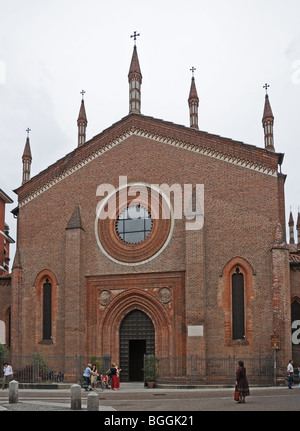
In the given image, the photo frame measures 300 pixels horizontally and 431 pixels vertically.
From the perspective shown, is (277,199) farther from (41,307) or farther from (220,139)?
(41,307)

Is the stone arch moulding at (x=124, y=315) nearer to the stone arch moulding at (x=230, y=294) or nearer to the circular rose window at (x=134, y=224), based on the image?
the circular rose window at (x=134, y=224)

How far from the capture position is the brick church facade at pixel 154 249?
93.4ft

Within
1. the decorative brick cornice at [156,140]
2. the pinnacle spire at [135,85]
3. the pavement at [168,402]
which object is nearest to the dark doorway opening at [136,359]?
the pavement at [168,402]

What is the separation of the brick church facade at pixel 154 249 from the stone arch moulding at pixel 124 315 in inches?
2.2

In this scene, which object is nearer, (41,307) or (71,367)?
(71,367)

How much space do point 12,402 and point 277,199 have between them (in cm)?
1605

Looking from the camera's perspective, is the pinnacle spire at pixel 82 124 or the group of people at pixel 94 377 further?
the pinnacle spire at pixel 82 124

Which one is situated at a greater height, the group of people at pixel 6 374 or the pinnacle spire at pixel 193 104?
the pinnacle spire at pixel 193 104

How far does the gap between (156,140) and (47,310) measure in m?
11.0

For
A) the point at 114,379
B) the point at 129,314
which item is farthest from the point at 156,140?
the point at 114,379

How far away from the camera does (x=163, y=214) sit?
30.7m

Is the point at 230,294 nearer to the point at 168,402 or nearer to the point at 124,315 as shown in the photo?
the point at 124,315
